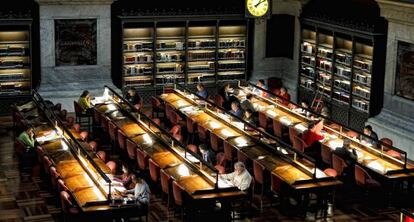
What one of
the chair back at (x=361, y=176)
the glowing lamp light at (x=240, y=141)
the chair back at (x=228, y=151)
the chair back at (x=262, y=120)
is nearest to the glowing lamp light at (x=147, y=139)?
the chair back at (x=228, y=151)

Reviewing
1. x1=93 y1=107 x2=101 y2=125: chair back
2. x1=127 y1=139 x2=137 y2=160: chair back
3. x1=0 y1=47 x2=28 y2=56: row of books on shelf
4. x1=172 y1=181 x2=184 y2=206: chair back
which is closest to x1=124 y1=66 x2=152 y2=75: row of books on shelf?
x1=0 y1=47 x2=28 y2=56: row of books on shelf

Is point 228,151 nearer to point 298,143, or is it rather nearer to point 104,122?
point 298,143

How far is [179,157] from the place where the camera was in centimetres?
1647

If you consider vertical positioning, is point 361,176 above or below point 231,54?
below

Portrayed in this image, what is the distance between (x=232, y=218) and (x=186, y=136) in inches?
230

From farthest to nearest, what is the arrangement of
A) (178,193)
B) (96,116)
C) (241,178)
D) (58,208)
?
1. (96,116)
2. (58,208)
3. (241,178)
4. (178,193)

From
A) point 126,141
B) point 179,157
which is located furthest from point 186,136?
point 179,157

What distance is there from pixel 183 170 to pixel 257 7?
19.3 ft

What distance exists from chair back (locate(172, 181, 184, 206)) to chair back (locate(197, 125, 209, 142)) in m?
4.62

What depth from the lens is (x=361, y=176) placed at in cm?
1623

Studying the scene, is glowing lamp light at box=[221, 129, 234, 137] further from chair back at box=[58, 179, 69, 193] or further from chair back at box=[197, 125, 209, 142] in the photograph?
chair back at box=[58, 179, 69, 193]

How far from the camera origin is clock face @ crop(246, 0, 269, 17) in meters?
20.0

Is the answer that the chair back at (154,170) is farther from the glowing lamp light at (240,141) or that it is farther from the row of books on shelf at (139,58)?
the row of books on shelf at (139,58)

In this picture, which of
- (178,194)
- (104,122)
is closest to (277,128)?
(104,122)
